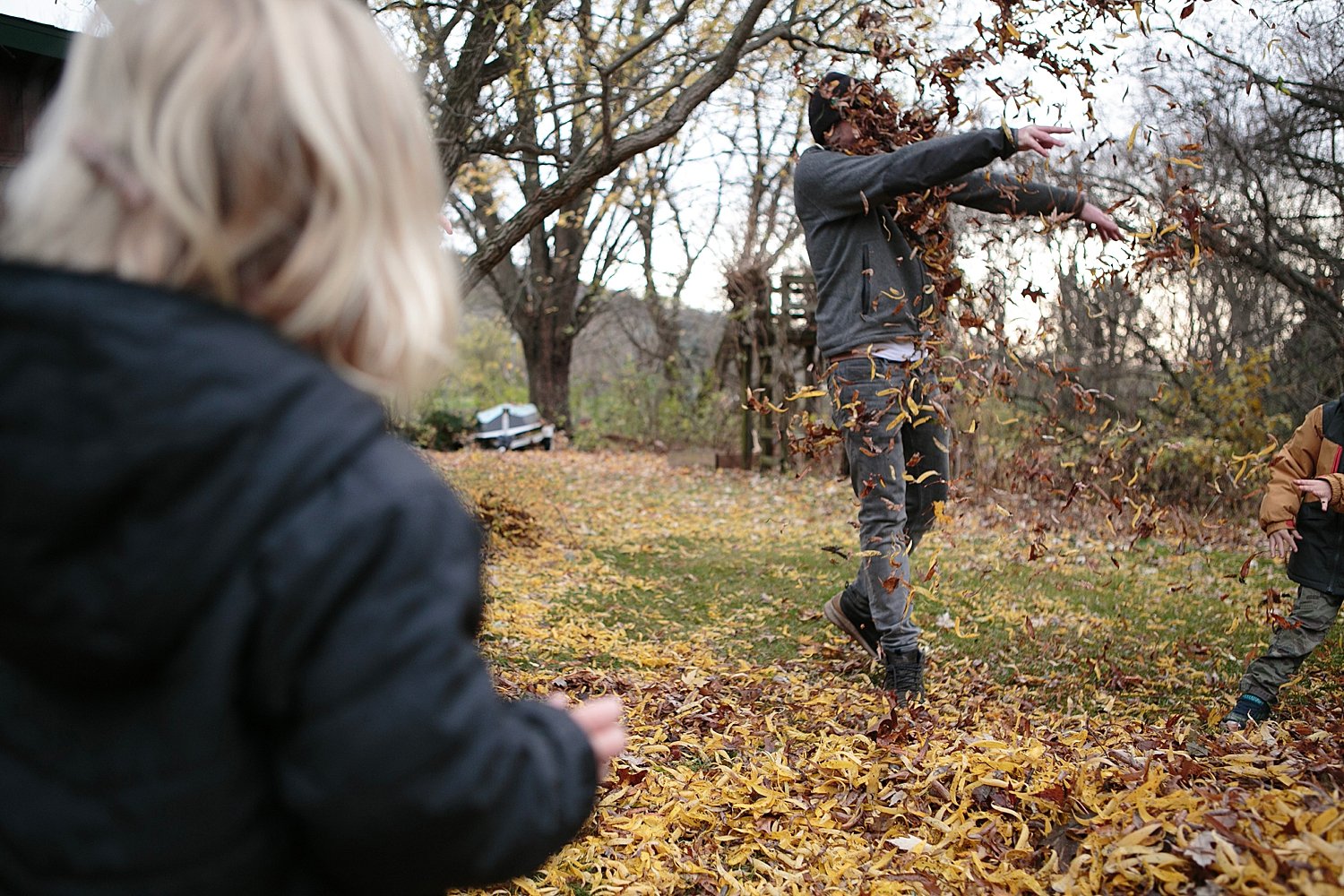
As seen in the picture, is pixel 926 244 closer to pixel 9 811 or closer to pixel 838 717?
pixel 838 717

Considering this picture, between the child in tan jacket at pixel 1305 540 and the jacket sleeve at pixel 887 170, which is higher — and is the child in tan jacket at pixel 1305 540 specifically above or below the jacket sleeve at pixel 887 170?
below

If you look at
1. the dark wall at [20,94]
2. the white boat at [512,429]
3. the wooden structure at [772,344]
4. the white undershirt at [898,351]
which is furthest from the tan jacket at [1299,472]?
the white boat at [512,429]

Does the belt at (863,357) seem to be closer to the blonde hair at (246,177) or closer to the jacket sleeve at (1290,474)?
the jacket sleeve at (1290,474)

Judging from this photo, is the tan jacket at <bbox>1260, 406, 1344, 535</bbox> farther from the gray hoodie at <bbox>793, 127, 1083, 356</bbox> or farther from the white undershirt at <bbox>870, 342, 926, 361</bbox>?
the white undershirt at <bbox>870, 342, 926, 361</bbox>

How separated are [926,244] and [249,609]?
136 inches

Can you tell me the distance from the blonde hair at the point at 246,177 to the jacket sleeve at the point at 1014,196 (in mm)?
3057

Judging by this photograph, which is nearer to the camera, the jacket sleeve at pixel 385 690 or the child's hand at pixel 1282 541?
the jacket sleeve at pixel 385 690

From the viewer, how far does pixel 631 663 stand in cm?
450

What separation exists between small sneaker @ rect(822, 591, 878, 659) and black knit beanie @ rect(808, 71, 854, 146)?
2062 millimetres

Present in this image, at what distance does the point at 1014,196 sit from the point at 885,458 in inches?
43.3

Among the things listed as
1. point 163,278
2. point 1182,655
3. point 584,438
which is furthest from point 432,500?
point 584,438

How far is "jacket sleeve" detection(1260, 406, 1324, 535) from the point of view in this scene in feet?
11.7

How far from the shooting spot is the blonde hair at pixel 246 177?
0.95 m

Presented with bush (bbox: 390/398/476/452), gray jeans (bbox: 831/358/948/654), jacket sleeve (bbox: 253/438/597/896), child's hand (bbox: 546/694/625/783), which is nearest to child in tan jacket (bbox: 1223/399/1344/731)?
gray jeans (bbox: 831/358/948/654)
